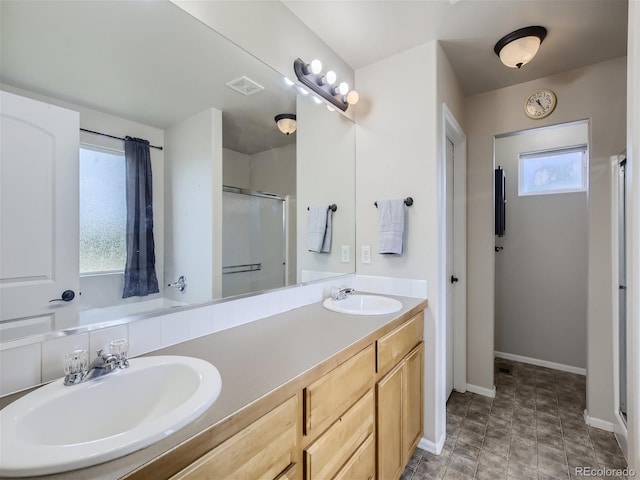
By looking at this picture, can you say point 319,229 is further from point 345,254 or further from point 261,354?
point 261,354

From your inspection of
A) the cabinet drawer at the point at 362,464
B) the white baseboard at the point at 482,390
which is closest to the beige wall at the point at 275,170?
the cabinet drawer at the point at 362,464

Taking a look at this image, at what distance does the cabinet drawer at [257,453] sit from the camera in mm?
601

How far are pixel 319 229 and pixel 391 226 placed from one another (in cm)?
47

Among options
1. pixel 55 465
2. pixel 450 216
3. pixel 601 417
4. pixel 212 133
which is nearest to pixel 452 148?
pixel 450 216

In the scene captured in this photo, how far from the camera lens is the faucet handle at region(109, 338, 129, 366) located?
2.67ft

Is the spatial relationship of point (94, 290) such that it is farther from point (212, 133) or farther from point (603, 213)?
point (603, 213)

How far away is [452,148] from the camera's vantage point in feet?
8.14

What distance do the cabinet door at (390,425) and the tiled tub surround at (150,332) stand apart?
595mm

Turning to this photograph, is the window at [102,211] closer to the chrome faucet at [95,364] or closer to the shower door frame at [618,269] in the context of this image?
the chrome faucet at [95,364]

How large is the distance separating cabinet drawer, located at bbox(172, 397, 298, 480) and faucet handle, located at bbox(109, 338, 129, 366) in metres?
0.41

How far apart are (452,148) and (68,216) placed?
2.59 meters

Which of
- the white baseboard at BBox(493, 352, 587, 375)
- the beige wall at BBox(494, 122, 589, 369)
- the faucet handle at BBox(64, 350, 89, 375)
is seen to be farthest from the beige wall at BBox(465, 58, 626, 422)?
the faucet handle at BBox(64, 350, 89, 375)

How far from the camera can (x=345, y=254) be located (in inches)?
81.7
